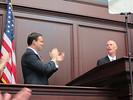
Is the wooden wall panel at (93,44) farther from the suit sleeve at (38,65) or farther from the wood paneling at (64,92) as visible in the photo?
the wood paneling at (64,92)

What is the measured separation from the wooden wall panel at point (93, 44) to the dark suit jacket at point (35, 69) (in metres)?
1.53

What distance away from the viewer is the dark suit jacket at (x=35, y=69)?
2.54m

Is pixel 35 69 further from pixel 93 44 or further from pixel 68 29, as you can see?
pixel 93 44

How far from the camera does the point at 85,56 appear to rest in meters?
4.23

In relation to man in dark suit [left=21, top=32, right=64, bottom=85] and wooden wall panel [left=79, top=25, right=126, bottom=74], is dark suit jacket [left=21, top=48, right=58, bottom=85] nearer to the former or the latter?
man in dark suit [left=21, top=32, right=64, bottom=85]

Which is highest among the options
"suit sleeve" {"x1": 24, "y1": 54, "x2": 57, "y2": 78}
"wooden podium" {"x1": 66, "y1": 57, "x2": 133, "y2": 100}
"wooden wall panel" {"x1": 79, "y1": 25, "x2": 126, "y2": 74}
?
"wooden wall panel" {"x1": 79, "y1": 25, "x2": 126, "y2": 74}

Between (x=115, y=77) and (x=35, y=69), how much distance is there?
107 cm

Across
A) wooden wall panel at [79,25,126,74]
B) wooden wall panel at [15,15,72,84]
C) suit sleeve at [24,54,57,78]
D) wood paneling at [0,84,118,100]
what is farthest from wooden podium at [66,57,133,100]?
wooden wall panel at [79,25,126,74]

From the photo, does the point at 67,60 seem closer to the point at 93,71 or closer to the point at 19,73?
the point at 19,73

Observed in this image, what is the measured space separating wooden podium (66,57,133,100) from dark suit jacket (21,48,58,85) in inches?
24.0

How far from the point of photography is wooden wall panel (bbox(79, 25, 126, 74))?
4211mm

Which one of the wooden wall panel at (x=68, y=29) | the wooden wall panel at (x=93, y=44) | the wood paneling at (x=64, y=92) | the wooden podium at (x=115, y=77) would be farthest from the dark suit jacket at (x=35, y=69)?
the wooden wall panel at (x=93, y=44)

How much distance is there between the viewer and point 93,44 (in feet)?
14.4

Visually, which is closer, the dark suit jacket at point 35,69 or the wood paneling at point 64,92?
the wood paneling at point 64,92
